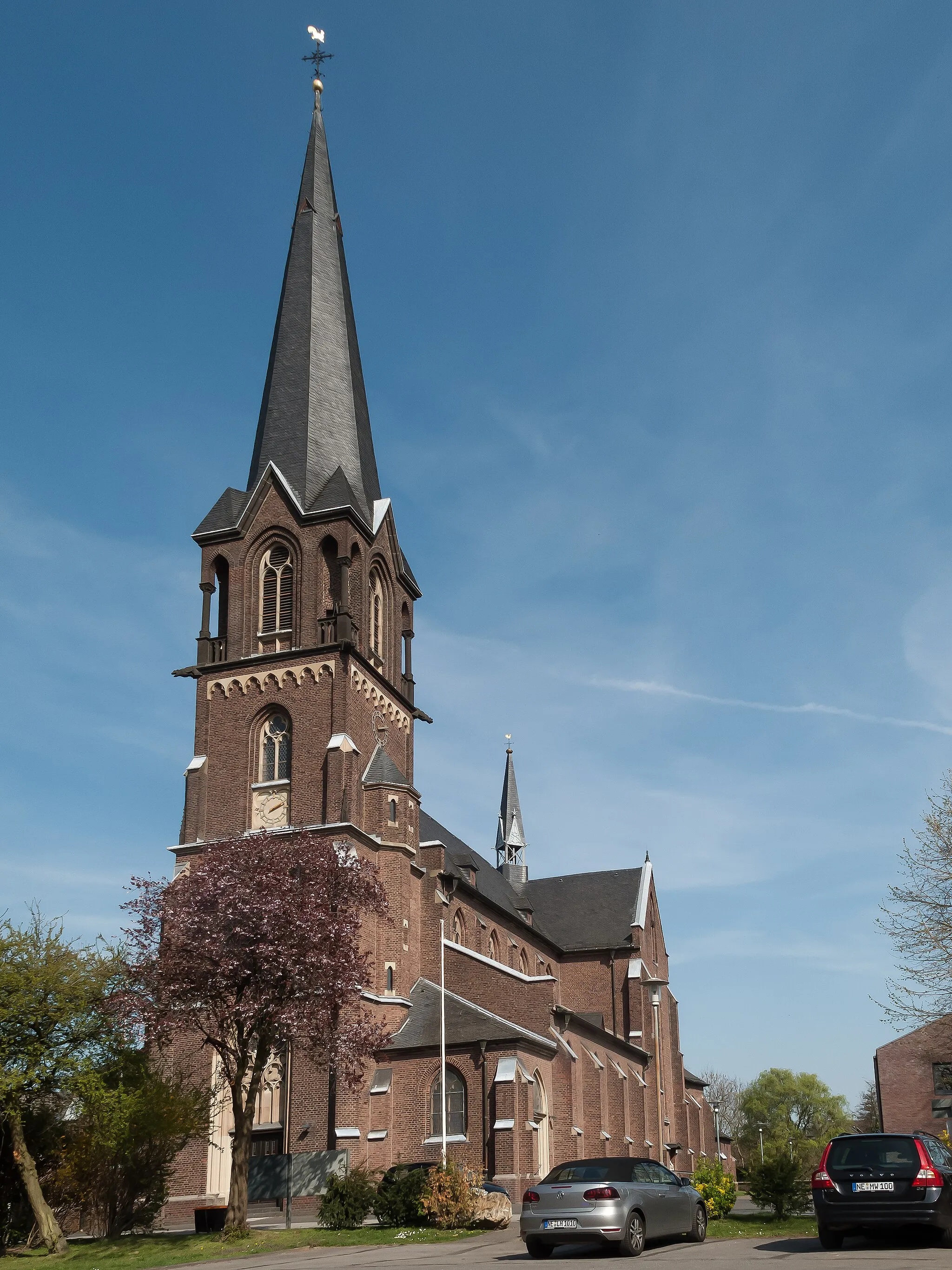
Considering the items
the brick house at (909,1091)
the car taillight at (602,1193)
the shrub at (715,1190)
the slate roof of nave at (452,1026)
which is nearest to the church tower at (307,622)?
the slate roof of nave at (452,1026)

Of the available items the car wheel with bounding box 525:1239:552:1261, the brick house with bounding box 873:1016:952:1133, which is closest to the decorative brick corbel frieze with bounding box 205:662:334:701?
the car wheel with bounding box 525:1239:552:1261

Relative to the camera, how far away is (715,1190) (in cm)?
2367

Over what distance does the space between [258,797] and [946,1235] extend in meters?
26.8

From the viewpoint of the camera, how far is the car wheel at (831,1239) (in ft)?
55.1

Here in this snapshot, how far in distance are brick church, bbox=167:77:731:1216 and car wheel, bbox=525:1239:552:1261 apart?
49.1 feet

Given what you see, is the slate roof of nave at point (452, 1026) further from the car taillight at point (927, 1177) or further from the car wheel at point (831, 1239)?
the car taillight at point (927, 1177)

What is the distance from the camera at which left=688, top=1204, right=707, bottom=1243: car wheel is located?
19.6 meters

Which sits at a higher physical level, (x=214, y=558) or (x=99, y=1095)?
(x=214, y=558)

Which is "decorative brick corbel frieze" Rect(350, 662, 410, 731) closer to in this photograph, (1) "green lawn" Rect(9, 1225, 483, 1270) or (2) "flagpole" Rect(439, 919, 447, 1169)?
(2) "flagpole" Rect(439, 919, 447, 1169)

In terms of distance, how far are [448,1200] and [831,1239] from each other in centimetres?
967

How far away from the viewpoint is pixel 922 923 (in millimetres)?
30062

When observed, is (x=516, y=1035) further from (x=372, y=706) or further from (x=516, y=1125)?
(x=372, y=706)

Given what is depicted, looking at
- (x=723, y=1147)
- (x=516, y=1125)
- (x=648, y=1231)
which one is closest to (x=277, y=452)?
(x=516, y=1125)

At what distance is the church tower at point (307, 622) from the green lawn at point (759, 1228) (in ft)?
54.9
